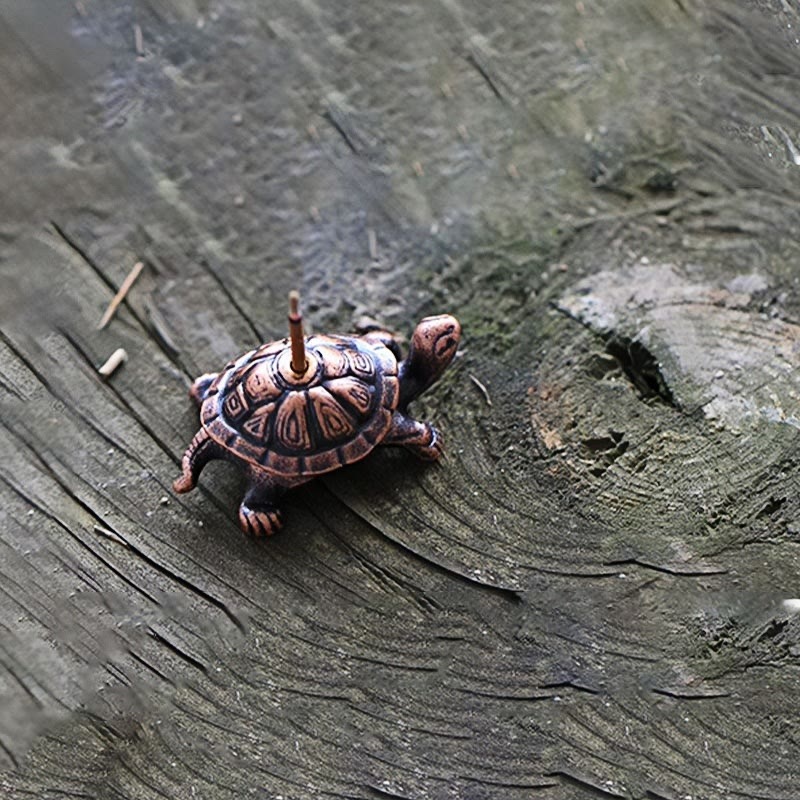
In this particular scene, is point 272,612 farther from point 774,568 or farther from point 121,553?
point 774,568

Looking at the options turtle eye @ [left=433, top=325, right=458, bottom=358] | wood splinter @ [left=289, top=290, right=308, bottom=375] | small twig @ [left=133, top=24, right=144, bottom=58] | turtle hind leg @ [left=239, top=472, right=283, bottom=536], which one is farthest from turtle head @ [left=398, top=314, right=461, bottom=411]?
small twig @ [left=133, top=24, right=144, bottom=58]

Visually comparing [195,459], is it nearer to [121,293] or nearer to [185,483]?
[185,483]

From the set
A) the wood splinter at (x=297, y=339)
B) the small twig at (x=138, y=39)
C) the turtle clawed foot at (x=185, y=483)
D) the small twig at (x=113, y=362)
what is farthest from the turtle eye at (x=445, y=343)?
the small twig at (x=138, y=39)

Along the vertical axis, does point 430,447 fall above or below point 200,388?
below

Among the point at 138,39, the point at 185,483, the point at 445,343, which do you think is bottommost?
the point at 445,343

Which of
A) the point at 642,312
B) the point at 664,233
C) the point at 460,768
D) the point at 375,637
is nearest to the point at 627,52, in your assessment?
the point at 664,233

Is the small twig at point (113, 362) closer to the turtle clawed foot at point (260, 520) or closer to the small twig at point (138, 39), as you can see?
the turtle clawed foot at point (260, 520)

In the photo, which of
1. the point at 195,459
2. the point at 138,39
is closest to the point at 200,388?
the point at 195,459
